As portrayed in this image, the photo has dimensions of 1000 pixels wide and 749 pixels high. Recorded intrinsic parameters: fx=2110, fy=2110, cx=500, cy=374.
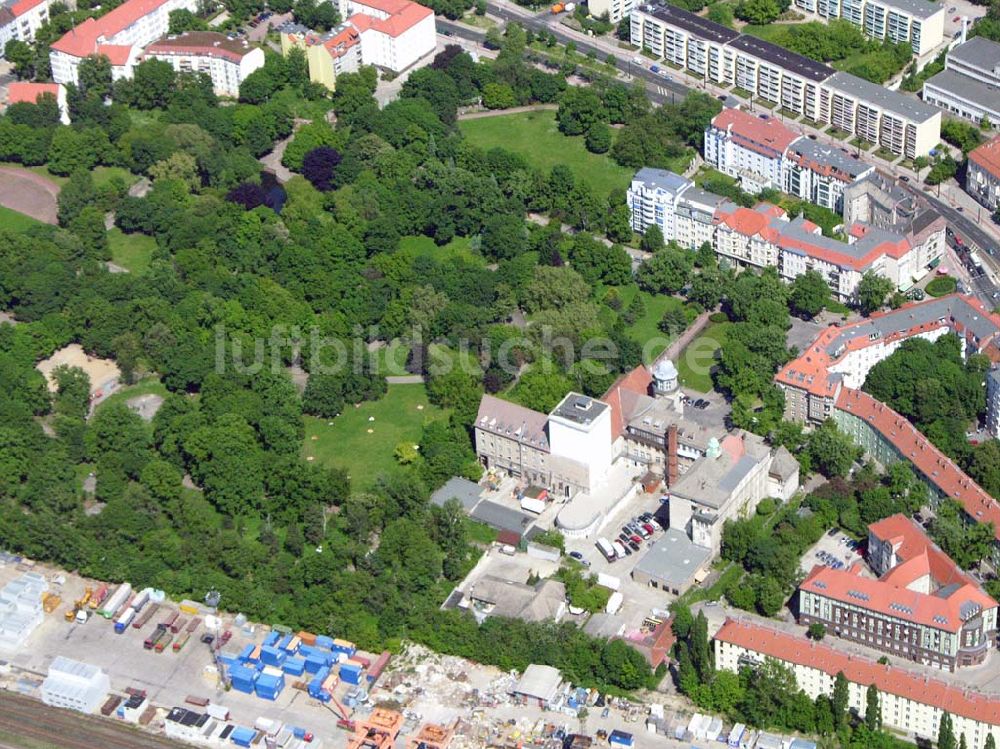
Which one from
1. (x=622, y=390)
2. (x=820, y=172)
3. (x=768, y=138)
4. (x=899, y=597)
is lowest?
(x=820, y=172)

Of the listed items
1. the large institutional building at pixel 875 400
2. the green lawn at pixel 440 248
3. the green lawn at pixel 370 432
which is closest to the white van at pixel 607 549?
the green lawn at pixel 370 432

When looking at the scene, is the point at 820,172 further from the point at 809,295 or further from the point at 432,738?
the point at 432,738

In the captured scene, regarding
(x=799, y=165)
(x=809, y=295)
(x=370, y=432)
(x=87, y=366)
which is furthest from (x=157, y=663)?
(x=799, y=165)

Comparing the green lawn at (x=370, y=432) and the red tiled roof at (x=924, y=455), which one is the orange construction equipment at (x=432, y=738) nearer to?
the green lawn at (x=370, y=432)

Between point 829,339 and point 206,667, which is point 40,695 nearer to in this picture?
point 206,667

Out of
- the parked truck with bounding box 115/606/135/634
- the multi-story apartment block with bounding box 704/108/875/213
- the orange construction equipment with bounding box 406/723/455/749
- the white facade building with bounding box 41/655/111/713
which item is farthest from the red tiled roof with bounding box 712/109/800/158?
the white facade building with bounding box 41/655/111/713

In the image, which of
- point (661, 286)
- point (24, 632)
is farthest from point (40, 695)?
point (661, 286)

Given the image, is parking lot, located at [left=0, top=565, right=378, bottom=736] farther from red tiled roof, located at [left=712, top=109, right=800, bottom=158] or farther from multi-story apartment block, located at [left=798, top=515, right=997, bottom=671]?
red tiled roof, located at [left=712, top=109, right=800, bottom=158]

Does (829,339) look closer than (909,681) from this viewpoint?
No
